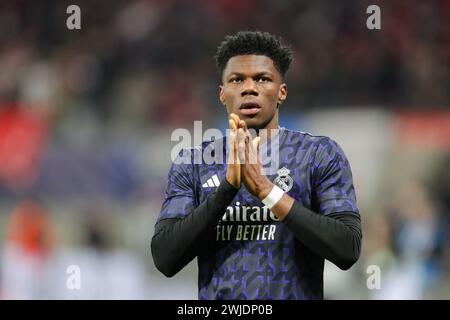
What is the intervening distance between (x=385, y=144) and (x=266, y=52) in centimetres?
744

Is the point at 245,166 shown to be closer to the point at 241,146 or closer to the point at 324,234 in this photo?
the point at 241,146

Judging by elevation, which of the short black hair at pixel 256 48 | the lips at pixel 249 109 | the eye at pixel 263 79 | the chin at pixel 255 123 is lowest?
the chin at pixel 255 123

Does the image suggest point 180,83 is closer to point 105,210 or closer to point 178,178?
point 105,210

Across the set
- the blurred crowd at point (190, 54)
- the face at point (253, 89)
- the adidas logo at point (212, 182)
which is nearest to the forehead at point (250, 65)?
the face at point (253, 89)

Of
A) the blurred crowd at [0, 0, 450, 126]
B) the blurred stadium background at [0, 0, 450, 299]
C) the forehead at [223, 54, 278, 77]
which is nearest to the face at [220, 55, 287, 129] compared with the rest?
the forehead at [223, 54, 278, 77]

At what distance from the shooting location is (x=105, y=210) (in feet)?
37.4

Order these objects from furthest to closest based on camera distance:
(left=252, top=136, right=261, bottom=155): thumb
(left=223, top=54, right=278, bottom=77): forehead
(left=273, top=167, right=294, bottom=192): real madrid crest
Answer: (left=223, top=54, right=278, bottom=77): forehead, (left=273, top=167, right=294, bottom=192): real madrid crest, (left=252, top=136, right=261, bottom=155): thumb

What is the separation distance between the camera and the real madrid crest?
3.83m

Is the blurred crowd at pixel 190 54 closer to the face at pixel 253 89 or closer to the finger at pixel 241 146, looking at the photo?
the face at pixel 253 89

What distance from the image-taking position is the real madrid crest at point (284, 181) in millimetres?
3826

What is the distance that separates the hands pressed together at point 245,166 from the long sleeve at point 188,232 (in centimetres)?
5

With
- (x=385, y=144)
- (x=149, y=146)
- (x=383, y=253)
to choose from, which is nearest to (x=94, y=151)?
(x=149, y=146)

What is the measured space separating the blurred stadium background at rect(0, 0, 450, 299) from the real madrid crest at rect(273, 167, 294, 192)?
209 inches

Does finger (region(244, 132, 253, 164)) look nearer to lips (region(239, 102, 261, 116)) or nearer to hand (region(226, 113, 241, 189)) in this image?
hand (region(226, 113, 241, 189))
